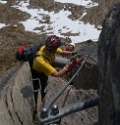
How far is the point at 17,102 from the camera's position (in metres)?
7.79

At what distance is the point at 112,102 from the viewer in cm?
324

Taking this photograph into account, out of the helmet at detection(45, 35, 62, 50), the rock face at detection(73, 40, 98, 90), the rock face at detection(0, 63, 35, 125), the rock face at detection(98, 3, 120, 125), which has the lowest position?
the rock face at detection(0, 63, 35, 125)

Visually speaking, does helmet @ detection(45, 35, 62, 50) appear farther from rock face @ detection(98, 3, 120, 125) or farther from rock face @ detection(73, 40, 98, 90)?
rock face @ detection(98, 3, 120, 125)

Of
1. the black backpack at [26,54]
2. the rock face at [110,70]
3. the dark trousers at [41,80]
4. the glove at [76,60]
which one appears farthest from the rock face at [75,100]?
the rock face at [110,70]

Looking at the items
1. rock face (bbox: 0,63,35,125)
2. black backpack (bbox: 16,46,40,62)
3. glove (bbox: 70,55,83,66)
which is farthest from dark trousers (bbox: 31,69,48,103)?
glove (bbox: 70,55,83,66)

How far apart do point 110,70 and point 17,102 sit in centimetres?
480

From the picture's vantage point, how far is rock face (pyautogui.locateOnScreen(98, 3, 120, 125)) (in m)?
3.13

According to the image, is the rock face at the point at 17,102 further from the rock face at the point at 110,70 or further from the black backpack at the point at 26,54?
the rock face at the point at 110,70

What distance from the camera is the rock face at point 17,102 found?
756 centimetres

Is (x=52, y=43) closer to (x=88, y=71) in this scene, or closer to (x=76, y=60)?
(x=76, y=60)

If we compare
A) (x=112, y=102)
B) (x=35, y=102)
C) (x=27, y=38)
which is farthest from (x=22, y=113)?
(x=27, y=38)

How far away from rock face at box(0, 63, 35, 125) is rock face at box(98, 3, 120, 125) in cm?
417

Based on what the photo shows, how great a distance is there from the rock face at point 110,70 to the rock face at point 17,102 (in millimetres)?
4167

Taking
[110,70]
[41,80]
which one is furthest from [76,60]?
[110,70]
